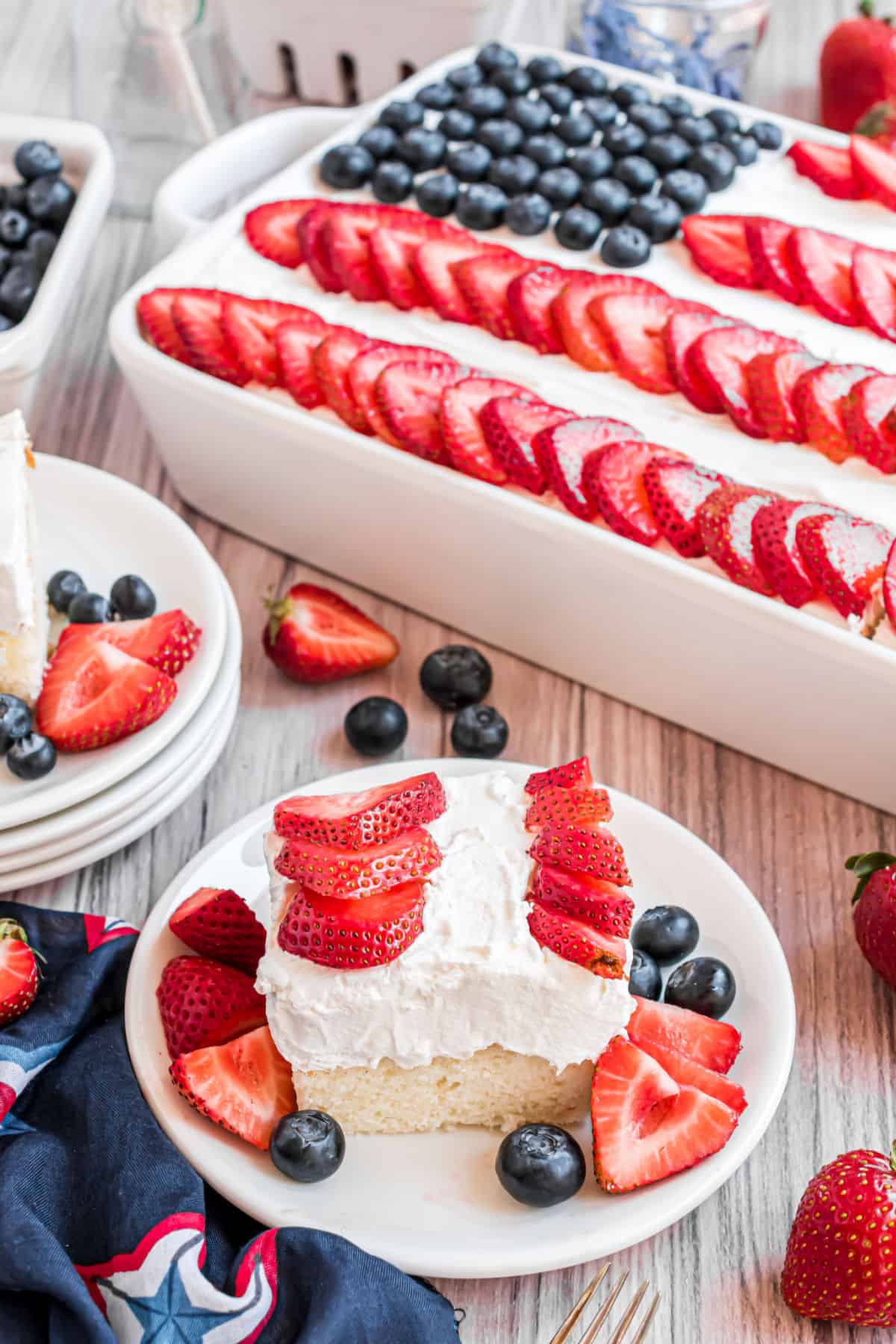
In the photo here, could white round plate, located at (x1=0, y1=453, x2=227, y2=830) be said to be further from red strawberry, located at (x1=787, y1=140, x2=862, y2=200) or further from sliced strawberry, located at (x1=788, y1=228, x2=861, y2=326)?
red strawberry, located at (x1=787, y1=140, x2=862, y2=200)

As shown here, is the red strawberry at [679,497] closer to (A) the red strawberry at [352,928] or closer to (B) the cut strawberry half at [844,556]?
(B) the cut strawberry half at [844,556]

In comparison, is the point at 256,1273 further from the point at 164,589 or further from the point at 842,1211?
the point at 164,589

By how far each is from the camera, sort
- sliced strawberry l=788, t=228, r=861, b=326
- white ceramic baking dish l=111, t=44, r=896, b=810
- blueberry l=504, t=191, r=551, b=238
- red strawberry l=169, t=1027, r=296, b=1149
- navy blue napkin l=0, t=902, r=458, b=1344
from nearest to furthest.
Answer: navy blue napkin l=0, t=902, r=458, b=1344, red strawberry l=169, t=1027, r=296, b=1149, white ceramic baking dish l=111, t=44, r=896, b=810, sliced strawberry l=788, t=228, r=861, b=326, blueberry l=504, t=191, r=551, b=238

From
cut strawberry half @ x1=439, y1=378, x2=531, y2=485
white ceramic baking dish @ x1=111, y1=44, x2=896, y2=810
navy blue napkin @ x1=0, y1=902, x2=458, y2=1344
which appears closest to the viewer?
navy blue napkin @ x1=0, y1=902, x2=458, y2=1344

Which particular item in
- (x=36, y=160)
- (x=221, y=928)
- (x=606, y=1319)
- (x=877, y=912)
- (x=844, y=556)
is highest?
(x=36, y=160)

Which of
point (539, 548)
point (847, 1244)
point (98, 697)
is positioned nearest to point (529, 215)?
point (539, 548)

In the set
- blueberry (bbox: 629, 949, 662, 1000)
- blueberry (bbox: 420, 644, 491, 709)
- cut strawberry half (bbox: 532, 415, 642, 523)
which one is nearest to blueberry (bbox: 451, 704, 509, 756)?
blueberry (bbox: 420, 644, 491, 709)

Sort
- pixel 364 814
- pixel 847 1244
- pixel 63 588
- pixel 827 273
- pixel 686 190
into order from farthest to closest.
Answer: pixel 686 190
pixel 827 273
pixel 63 588
pixel 364 814
pixel 847 1244

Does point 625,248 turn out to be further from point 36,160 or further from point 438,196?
point 36,160
